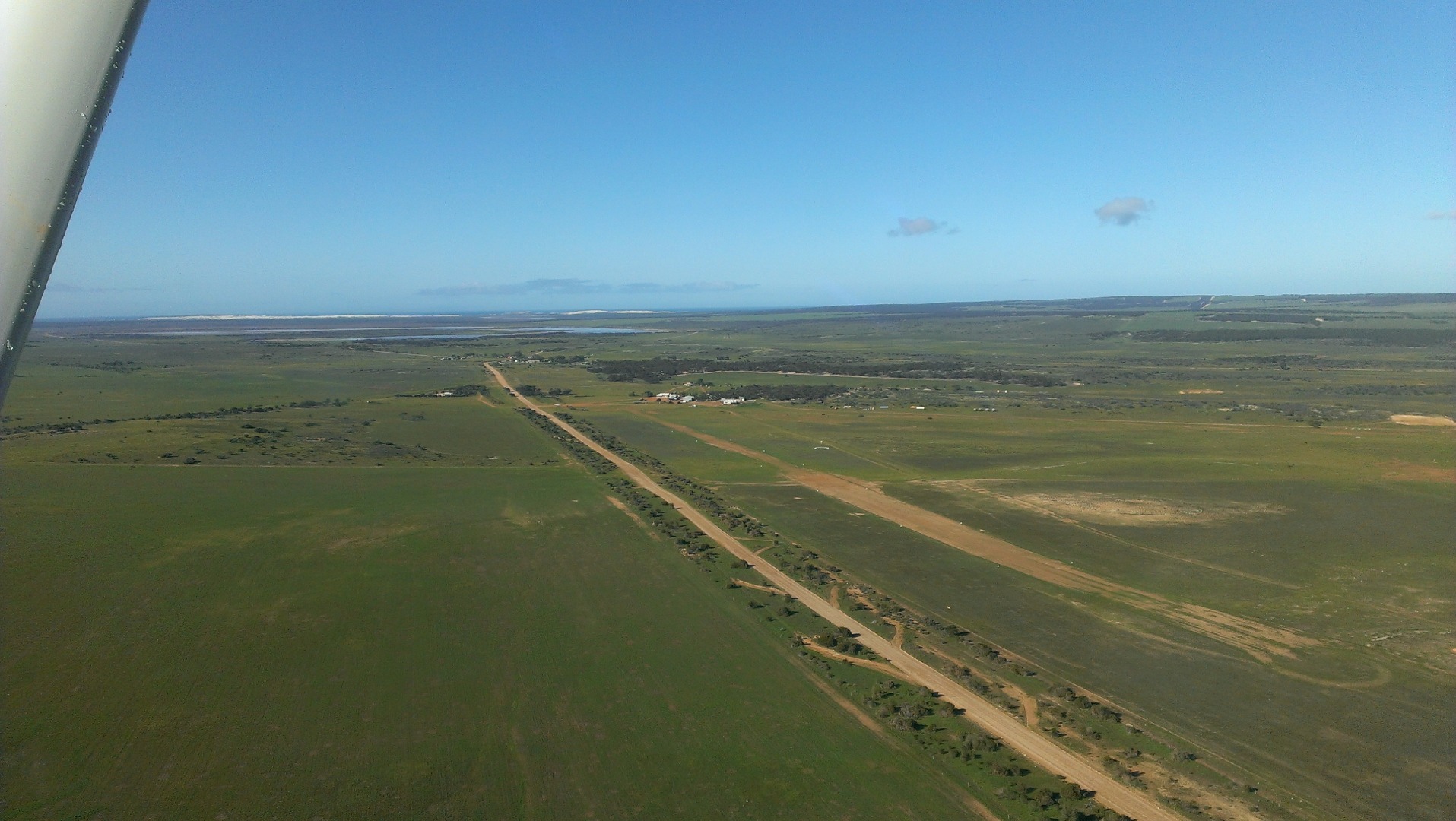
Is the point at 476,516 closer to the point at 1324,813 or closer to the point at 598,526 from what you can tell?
the point at 598,526

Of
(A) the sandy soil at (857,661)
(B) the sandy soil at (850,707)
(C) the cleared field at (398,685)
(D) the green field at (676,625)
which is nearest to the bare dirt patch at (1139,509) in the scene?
(D) the green field at (676,625)

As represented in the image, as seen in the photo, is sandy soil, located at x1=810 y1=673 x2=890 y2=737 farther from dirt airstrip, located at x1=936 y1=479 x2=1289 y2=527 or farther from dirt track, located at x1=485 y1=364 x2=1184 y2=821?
dirt airstrip, located at x1=936 y1=479 x2=1289 y2=527

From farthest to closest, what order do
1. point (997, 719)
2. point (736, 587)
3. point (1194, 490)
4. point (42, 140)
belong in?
1. point (1194, 490)
2. point (736, 587)
3. point (997, 719)
4. point (42, 140)

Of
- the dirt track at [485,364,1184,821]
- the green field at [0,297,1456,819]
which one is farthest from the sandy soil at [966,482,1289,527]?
the dirt track at [485,364,1184,821]

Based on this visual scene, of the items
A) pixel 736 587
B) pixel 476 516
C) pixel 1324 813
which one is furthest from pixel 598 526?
pixel 1324 813

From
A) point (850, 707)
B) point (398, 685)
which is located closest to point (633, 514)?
point (398, 685)

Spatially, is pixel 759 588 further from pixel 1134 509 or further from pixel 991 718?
pixel 1134 509
